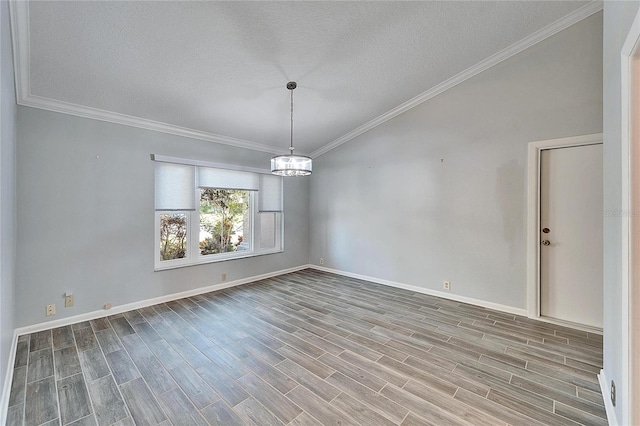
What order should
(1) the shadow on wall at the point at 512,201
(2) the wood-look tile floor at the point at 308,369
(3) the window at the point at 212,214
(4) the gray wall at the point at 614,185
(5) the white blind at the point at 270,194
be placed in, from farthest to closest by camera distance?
(5) the white blind at the point at 270,194 → (3) the window at the point at 212,214 → (1) the shadow on wall at the point at 512,201 → (2) the wood-look tile floor at the point at 308,369 → (4) the gray wall at the point at 614,185

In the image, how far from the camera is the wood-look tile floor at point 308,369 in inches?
68.1

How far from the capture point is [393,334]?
283cm

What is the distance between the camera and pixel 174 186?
388 centimetres

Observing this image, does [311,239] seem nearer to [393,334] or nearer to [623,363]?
[393,334]

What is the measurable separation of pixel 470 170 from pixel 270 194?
11.4 ft

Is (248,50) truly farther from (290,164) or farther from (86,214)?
(86,214)

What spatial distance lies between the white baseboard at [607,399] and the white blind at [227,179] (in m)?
4.72

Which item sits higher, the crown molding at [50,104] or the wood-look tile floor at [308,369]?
the crown molding at [50,104]

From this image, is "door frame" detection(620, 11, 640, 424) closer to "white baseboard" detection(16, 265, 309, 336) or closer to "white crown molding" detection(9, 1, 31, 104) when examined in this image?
"white crown molding" detection(9, 1, 31, 104)

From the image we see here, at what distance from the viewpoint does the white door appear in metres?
2.89

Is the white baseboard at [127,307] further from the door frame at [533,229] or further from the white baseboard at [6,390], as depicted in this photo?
the door frame at [533,229]

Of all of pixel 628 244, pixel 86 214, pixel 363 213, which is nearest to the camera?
pixel 628 244

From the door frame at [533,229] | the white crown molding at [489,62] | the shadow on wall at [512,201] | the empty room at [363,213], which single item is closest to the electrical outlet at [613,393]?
the empty room at [363,213]

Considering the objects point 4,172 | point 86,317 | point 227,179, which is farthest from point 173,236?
point 4,172
